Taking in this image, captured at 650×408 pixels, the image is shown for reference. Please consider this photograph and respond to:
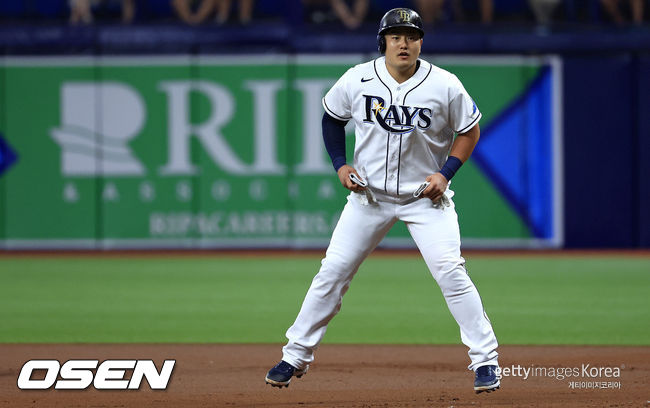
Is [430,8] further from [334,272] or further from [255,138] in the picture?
[334,272]

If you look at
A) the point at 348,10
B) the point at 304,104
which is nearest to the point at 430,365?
the point at 304,104

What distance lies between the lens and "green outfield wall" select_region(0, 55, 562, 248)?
49.5 ft

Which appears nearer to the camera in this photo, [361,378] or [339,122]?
[339,122]

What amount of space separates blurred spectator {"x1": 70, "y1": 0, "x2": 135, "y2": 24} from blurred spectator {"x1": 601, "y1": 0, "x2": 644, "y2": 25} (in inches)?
298

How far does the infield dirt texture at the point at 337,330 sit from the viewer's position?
525 cm

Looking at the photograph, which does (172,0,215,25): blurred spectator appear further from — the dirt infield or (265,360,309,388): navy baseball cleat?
(265,360,309,388): navy baseball cleat

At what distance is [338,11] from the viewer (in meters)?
15.9

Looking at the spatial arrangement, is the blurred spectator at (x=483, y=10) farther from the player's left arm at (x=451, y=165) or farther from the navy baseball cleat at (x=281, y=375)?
the navy baseball cleat at (x=281, y=375)

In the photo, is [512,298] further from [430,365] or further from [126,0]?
[126,0]

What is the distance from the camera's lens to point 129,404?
16.4 feet

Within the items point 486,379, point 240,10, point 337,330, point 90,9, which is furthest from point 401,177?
point 90,9

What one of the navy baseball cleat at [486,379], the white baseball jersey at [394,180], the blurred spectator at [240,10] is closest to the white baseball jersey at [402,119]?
the white baseball jersey at [394,180]

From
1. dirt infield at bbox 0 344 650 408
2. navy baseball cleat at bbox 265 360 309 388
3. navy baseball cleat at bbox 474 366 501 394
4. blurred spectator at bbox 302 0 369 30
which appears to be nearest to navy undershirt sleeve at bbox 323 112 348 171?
navy baseball cleat at bbox 265 360 309 388

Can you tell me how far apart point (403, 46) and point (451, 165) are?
67 centimetres
